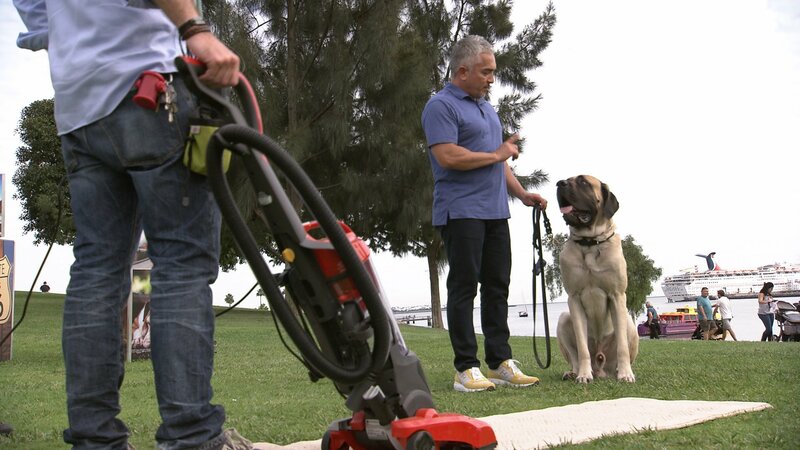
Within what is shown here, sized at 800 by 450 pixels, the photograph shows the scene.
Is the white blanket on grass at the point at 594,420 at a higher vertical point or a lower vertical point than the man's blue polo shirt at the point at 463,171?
lower

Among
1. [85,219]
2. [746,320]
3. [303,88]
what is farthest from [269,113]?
[746,320]

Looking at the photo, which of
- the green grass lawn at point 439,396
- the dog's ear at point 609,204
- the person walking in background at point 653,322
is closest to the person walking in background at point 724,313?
the person walking in background at point 653,322

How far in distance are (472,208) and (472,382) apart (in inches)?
39.2

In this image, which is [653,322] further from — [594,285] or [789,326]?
[594,285]

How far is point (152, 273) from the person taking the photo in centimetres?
197

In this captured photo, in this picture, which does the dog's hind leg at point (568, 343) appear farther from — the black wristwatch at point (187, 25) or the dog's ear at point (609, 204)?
the black wristwatch at point (187, 25)

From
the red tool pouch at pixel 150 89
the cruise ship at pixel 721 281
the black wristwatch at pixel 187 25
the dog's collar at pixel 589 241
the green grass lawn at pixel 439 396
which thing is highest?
the cruise ship at pixel 721 281

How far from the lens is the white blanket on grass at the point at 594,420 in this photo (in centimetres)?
265

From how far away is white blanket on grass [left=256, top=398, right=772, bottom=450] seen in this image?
2.65 meters

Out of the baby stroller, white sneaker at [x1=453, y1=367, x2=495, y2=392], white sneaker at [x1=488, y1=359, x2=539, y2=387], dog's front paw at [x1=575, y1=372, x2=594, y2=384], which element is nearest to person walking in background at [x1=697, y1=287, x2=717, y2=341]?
the baby stroller

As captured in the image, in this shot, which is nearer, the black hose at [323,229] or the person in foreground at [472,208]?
the black hose at [323,229]

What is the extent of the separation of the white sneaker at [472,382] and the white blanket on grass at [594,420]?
3.09 ft

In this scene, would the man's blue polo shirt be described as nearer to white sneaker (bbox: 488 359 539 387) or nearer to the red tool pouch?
white sneaker (bbox: 488 359 539 387)

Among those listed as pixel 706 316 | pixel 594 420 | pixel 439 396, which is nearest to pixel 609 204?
pixel 439 396
